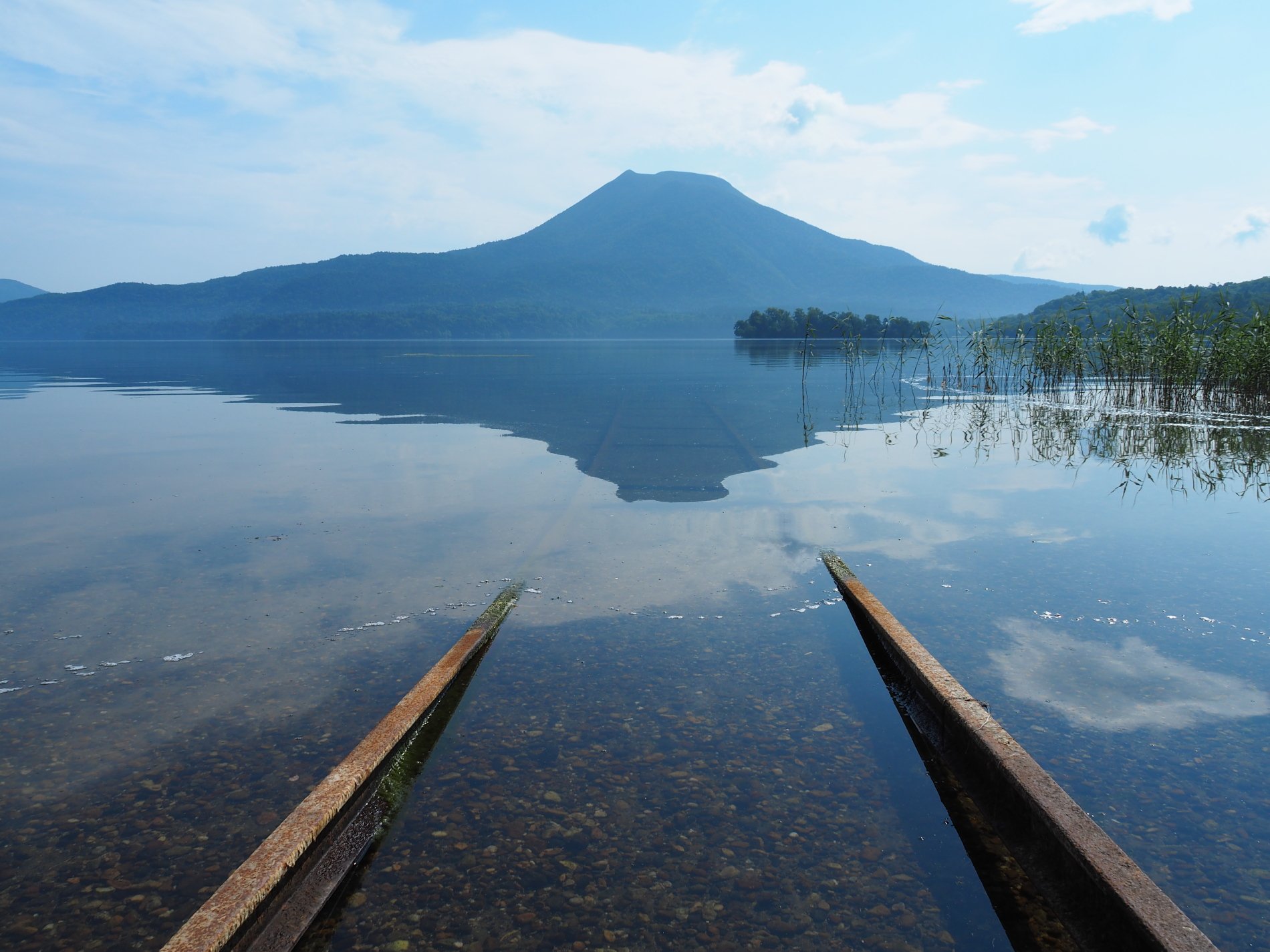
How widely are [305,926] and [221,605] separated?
13.9ft

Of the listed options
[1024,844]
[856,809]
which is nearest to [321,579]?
[856,809]

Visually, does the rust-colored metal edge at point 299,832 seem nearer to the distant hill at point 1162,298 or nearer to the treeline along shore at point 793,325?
the distant hill at point 1162,298

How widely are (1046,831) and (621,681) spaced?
256 centimetres

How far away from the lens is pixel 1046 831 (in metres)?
3.31

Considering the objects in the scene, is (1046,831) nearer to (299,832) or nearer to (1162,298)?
(299,832)

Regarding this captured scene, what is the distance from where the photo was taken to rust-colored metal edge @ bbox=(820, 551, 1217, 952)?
2.75 m

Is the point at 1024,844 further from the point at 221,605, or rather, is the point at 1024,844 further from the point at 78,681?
the point at 221,605

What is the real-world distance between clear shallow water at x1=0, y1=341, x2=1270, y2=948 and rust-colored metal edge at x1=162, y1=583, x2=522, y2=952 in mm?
262

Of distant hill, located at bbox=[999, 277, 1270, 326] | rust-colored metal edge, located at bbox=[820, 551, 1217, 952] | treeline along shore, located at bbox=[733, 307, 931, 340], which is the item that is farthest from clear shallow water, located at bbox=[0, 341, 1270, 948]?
treeline along shore, located at bbox=[733, 307, 931, 340]

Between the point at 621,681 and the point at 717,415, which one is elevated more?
the point at 717,415

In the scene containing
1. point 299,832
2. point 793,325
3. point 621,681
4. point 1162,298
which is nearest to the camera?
point 299,832

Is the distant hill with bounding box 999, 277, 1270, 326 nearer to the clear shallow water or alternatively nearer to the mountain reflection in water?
the mountain reflection in water

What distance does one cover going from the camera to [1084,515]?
9.88m

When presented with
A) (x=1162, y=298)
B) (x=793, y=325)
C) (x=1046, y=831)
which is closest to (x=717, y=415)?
(x=1046, y=831)
